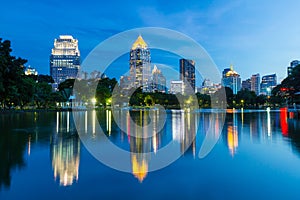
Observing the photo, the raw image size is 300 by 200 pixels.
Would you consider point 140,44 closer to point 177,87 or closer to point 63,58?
point 177,87

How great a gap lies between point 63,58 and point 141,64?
81.1m

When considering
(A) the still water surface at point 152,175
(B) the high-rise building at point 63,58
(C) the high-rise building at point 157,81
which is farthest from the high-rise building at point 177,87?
(A) the still water surface at point 152,175

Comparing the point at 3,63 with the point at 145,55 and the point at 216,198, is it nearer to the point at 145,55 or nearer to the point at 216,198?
the point at 216,198

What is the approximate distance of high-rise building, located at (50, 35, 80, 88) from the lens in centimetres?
17150

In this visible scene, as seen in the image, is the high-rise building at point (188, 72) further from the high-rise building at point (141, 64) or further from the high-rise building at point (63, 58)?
the high-rise building at point (63, 58)

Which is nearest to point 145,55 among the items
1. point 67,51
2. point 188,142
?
point 67,51

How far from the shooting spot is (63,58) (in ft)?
567

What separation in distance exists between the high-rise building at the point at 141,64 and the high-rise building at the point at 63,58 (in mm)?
71515

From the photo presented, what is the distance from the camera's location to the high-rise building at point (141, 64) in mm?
103000

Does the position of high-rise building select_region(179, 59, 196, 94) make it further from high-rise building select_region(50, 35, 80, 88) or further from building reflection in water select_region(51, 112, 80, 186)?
building reflection in water select_region(51, 112, 80, 186)

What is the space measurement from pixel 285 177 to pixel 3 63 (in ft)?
94.0

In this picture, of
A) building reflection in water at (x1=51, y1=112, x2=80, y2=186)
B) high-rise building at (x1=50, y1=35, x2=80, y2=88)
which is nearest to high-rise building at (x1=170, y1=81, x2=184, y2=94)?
high-rise building at (x1=50, y1=35, x2=80, y2=88)

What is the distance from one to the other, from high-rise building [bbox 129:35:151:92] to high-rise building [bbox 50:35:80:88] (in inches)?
2816

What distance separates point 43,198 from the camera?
13.7ft
